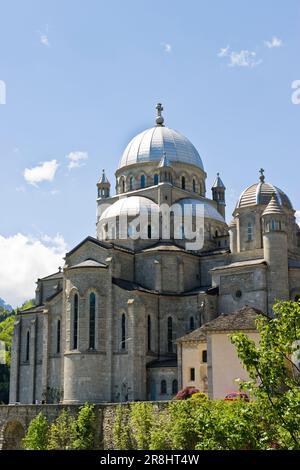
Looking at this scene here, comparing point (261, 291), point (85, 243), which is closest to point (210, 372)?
point (261, 291)

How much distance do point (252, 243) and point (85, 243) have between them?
1475 cm

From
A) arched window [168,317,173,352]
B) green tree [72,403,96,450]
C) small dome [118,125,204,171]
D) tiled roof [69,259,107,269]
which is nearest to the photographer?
green tree [72,403,96,450]

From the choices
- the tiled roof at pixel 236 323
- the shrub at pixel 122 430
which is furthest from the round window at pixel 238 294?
the shrub at pixel 122 430

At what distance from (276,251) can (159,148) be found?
2159 centimetres

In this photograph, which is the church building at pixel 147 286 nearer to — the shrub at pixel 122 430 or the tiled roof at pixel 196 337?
the tiled roof at pixel 196 337

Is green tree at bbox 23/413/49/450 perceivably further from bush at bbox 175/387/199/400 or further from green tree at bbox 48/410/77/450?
bush at bbox 175/387/199/400

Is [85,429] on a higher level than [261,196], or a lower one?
lower

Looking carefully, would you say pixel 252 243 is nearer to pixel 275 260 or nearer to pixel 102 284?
pixel 275 260

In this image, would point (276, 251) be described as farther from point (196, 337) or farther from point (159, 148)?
point (159, 148)

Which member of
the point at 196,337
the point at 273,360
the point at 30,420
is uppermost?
the point at 196,337

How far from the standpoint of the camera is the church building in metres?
57.1

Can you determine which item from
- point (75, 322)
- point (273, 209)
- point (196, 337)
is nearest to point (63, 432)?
point (196, 337)

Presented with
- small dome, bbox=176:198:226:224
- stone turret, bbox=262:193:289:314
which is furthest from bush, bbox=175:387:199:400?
small dome, bbox=176:198:226:224

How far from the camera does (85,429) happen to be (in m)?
40.6
